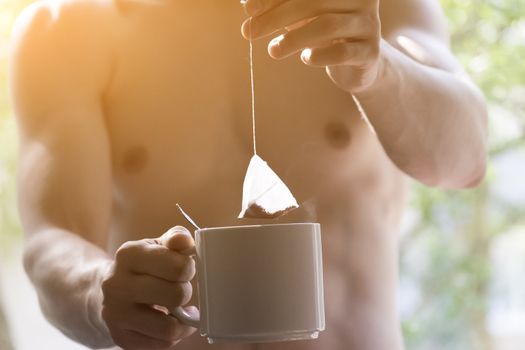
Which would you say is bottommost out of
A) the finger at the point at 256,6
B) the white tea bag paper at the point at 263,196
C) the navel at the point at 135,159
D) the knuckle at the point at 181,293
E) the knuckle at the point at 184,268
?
the knuckle at the point at 181,293

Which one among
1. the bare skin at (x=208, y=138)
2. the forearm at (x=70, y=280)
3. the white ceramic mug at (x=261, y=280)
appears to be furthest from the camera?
the bare skin at (x=208, y=138)

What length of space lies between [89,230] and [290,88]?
32 cm

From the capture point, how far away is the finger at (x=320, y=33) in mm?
719

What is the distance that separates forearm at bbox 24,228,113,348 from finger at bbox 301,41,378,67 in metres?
0.29

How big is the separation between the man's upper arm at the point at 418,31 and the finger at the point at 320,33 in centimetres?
35

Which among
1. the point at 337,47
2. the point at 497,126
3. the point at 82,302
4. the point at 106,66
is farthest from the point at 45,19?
the point at 497,126

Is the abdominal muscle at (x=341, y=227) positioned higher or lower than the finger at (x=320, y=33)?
lower

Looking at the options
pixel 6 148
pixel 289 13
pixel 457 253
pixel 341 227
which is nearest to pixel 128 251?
pixel 289 13

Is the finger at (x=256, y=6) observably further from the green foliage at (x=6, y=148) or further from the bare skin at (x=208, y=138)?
the green foliage at (x=6, y=148)

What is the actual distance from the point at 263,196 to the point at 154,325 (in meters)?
0.14

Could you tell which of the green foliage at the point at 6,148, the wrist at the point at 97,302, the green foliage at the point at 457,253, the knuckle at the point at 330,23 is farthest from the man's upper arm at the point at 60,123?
the green foliage at the point at 457,253

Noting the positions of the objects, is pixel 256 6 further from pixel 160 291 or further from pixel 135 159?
pixel 135 159

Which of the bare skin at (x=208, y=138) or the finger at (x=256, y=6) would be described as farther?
the bare skin at (x=208, y=138)

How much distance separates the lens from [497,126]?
11.1 feet
